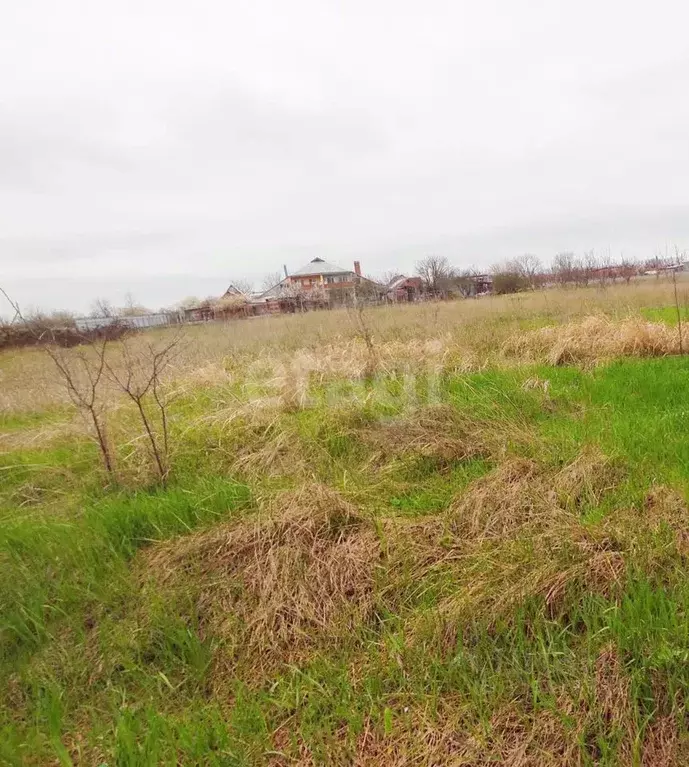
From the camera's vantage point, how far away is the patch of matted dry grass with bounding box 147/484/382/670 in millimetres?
1719

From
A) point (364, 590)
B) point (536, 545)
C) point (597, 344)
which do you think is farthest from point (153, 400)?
point (597, 344)

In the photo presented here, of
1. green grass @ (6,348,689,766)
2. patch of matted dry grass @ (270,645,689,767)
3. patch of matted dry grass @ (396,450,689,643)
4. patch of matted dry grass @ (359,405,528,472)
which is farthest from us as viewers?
patch of matted dry grass @ (359,405,528,472)

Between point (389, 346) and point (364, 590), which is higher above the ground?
point (389, 346)

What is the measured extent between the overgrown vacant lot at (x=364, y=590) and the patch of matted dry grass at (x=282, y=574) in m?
0.01

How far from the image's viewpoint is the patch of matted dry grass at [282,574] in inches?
67.7

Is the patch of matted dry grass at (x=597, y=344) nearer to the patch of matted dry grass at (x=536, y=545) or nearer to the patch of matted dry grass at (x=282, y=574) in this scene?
the patch of matted dry grass at (x=536, y=545)

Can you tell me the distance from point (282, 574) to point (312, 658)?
46 centimetres

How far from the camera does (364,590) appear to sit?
6.15ft

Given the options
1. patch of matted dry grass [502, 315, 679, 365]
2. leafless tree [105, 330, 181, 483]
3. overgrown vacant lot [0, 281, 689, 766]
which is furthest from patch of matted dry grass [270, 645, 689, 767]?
patch of matted dry grass [502, 315, 679, 365]

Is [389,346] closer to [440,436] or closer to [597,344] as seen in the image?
[597,344]

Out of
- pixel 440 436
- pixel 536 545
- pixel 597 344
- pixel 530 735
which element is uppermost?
pixel 597 344

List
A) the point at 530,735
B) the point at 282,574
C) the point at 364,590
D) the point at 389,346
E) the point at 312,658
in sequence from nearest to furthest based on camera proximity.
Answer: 1. the point at 530,735
2. the point at 312,658
3. the point at 364,590
4. the point at 282,574
5. the point at 389,346

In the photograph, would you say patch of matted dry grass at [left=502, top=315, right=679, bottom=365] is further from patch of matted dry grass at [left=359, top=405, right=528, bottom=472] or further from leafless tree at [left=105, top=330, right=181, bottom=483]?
leafless tree at [left=105, top=330, right=181, bottom=483]

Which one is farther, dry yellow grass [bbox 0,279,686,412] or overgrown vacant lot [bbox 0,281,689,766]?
dry yellow grass [bbox 0,279,686,412]
